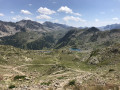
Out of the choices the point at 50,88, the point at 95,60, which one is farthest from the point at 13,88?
the point at 95,60

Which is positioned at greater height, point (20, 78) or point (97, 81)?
point (97, 81)

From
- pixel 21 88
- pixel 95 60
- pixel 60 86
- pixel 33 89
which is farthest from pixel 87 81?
pixel 95 60

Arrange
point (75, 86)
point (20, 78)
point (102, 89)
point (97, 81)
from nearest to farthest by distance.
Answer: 1. point (102, 89)
2. point (75, 86)
3. point (97, 81)
4. point (20, 78)

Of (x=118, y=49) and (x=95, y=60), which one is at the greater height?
(x=118, y=49)

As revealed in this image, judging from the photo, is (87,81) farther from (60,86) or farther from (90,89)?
(60,86)

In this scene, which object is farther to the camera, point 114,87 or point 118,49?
point 118,49

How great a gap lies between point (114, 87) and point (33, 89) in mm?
16191

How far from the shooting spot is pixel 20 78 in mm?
40938

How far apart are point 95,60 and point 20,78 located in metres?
60.1

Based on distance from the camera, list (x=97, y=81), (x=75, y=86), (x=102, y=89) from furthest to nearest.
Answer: (x=97, y=81) < (x=75, y=86) < (x=102, y=89)

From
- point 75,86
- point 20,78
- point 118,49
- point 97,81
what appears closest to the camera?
point 75,86

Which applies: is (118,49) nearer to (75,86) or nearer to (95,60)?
(95,60)

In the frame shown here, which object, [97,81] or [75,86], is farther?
[97,81]

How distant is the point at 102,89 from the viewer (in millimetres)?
24719
